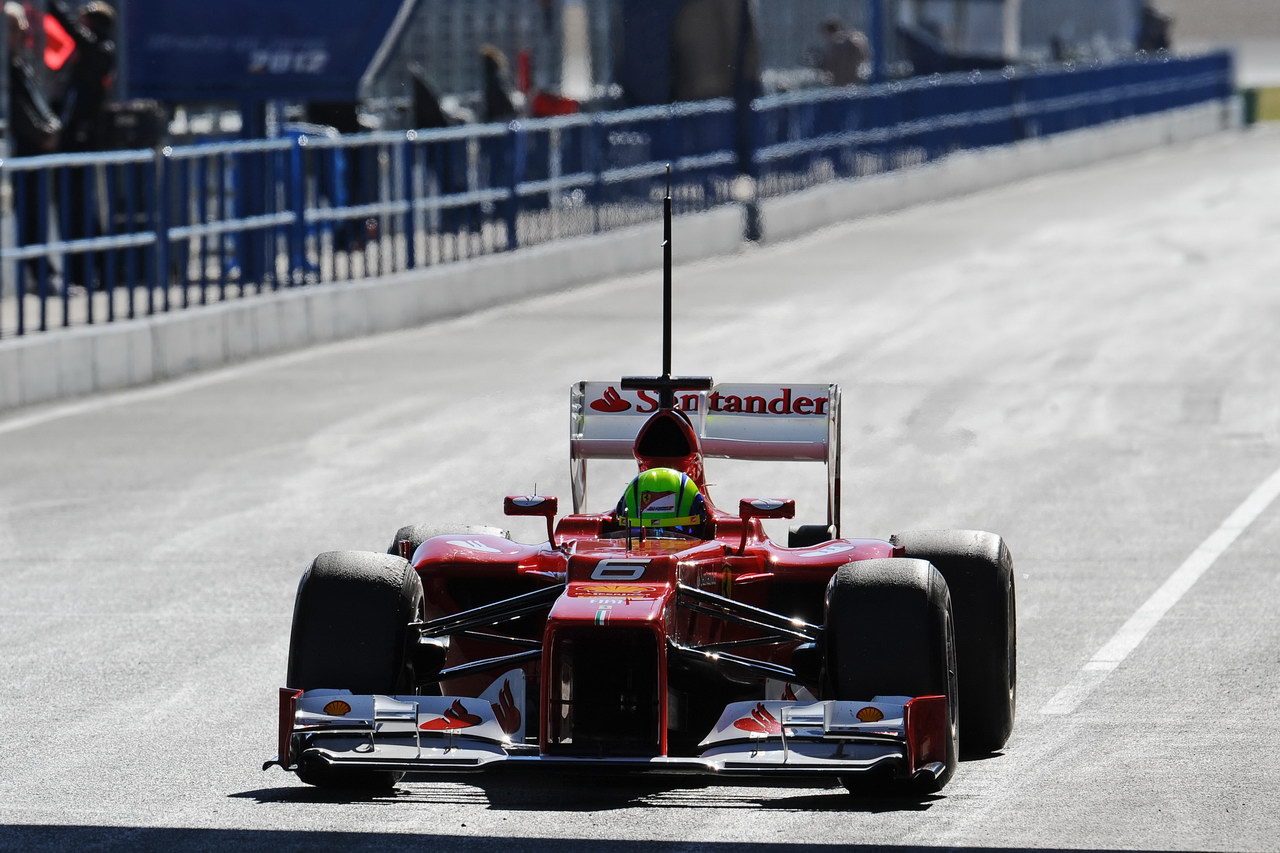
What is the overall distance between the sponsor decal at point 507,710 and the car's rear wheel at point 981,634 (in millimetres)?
1349

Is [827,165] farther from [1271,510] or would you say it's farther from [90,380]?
[1271,510]

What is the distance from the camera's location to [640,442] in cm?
800

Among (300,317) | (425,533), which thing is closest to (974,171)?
(300,317)

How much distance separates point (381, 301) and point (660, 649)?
14.4 metres

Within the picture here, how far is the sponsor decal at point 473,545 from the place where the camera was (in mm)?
7930

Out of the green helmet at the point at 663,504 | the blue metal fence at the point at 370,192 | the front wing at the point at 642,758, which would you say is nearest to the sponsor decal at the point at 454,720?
the front wing at the point at 642,758

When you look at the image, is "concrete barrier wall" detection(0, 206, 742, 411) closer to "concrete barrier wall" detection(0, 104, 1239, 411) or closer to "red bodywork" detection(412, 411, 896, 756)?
"concrete barrier wall" detection(0, 104, 1239, 411)

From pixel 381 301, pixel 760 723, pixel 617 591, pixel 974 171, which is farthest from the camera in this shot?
pixel 974 171

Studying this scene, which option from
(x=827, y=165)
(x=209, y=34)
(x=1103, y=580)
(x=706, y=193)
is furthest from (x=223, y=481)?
(x=827, y=165)

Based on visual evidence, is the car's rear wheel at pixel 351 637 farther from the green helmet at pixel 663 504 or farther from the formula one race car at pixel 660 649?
the green helmet at pixel 663 504

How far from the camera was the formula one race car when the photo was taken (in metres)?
6.89

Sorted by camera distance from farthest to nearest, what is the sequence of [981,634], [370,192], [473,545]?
[370,192], [473,545], [981,634]

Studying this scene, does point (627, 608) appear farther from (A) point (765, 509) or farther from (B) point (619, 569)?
(A) point (765, 509)

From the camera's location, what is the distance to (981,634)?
771 cm
